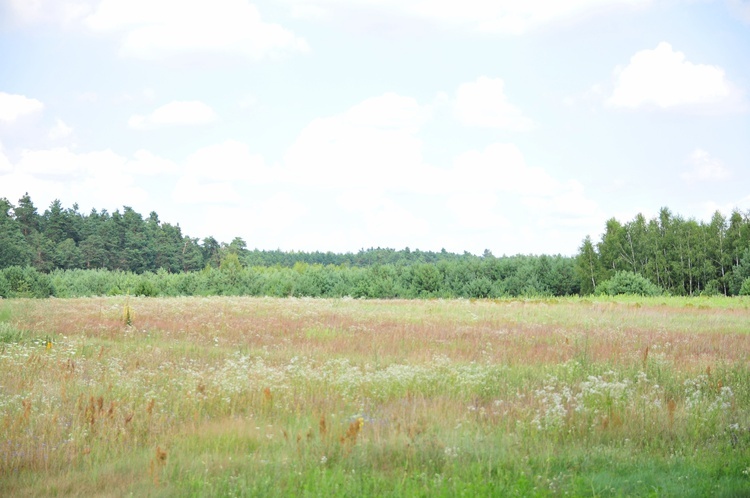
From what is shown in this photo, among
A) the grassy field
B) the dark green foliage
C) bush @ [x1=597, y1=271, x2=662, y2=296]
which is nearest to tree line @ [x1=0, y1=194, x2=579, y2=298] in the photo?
the dark green foliage

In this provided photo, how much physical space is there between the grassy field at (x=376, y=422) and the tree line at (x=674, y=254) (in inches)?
1618

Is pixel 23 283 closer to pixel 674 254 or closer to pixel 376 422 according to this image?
pixel 376 422

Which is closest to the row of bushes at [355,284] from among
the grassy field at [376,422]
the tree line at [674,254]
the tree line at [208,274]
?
the tree line at [208,274]

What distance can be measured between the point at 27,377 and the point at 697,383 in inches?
470

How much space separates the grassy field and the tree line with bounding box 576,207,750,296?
135 feet

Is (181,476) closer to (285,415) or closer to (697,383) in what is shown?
(285,415)

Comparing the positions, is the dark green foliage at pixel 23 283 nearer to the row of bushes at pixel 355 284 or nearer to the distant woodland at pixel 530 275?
the distant woodland at pixel 530 275

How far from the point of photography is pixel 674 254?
177ft

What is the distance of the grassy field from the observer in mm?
6262

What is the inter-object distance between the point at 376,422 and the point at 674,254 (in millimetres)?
53271

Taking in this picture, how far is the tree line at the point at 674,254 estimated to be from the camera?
168 feet

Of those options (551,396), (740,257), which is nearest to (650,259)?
(740,257)

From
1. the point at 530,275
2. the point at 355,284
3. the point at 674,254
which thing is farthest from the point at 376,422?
the point at 674,254

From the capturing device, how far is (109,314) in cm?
2158
